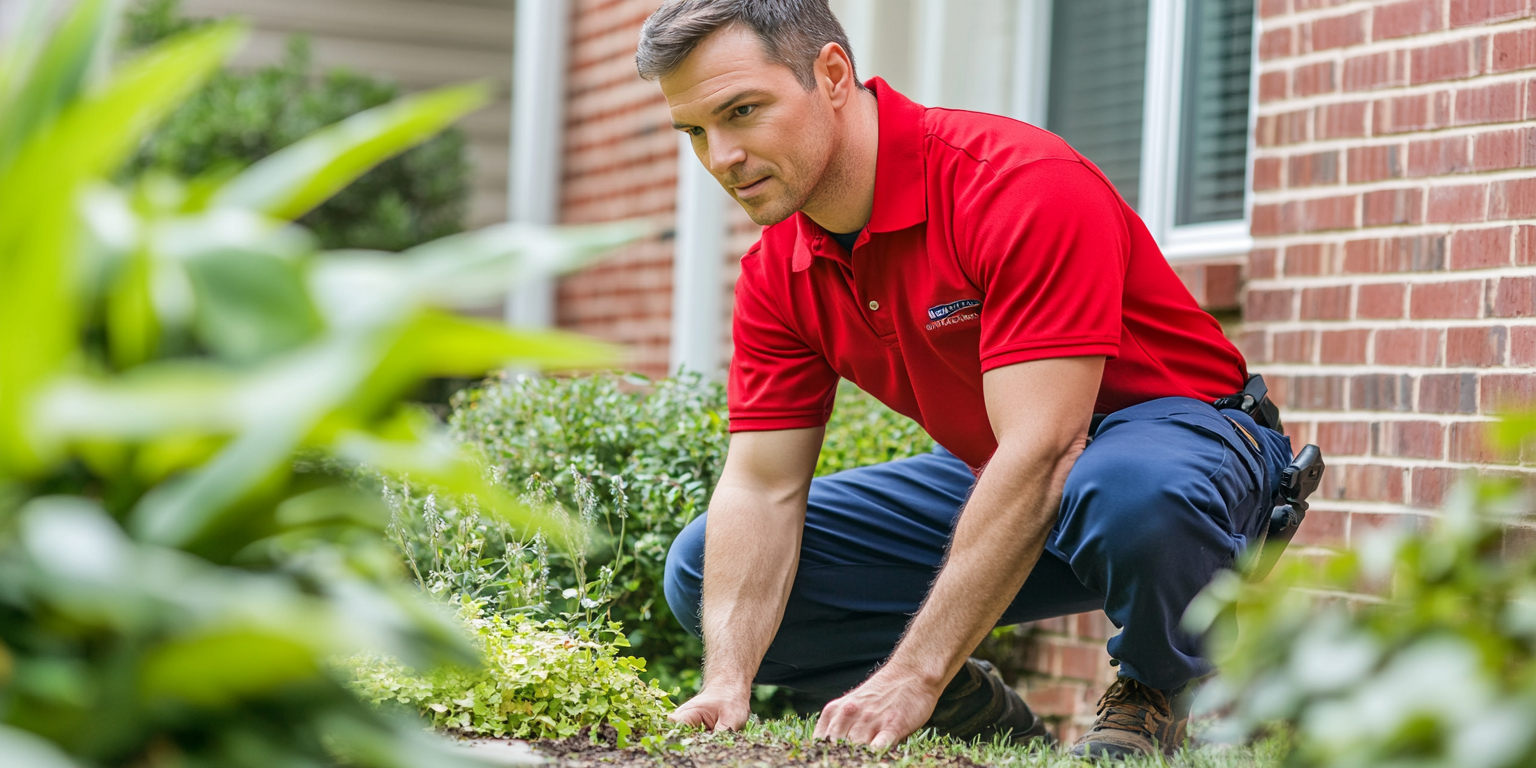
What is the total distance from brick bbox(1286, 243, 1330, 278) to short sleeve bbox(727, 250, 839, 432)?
1179 mm

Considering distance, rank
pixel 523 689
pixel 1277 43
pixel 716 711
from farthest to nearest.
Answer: pixel 1277 43 < pixel 716 711 < pixel 523 689

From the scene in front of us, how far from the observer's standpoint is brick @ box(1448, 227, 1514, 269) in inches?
112

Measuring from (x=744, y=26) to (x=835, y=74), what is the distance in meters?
0.21

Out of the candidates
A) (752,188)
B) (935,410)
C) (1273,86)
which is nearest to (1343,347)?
(1273,86)

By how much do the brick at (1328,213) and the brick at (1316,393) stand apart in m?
0.35

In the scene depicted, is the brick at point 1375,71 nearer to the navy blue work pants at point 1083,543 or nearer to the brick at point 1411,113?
the brick at point 1411,113

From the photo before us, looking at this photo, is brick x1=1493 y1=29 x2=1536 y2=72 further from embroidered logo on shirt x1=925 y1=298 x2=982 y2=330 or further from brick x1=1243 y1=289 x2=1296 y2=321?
embroidered logo on shirt x1=925 y1=298 x2=982 y2=330

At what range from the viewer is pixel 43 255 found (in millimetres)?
953

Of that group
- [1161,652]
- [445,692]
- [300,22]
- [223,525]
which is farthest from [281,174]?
[300,22]

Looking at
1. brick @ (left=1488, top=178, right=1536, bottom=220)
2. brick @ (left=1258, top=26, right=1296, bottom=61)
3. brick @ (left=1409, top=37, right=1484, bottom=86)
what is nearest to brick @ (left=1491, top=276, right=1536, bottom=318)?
brick @ (left=1488, top=178, right=1536, bottom=220)

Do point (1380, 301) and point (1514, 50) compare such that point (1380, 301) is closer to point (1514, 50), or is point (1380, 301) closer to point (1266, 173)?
point (1266, 173)

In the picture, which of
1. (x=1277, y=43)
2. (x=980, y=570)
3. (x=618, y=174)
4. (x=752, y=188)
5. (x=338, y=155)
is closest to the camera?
(x=338, y=155)

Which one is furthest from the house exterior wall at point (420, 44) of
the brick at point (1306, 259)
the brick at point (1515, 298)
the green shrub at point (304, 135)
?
the brick at point (1515, 298)

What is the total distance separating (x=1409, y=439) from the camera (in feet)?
9.94
